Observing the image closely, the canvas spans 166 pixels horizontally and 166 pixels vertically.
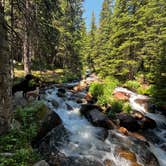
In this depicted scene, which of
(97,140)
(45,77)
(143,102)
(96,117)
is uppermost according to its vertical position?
(45,77)

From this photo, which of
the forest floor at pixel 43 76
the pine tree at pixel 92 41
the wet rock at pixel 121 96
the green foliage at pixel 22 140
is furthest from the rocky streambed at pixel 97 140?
the pine tree at pixel 92 41

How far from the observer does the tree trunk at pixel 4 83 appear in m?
5.62

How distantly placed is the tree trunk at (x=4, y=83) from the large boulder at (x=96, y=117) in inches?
188

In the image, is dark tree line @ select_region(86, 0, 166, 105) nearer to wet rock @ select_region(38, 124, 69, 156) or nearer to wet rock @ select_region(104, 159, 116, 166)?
wet rock @ select_region(38, 124, 69, 156)

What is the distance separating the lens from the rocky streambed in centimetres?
696

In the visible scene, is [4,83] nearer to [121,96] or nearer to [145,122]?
[145,122]

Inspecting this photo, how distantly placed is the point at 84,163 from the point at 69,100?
6.53 m

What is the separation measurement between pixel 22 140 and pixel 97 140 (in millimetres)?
3317

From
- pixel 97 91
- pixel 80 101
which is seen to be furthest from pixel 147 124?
pixel 97 91

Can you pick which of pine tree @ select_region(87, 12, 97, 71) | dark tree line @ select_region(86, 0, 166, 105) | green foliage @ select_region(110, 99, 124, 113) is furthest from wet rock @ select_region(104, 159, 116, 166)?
pine tree @ select_region(87, 12, 97, 71)

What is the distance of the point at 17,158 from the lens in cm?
521

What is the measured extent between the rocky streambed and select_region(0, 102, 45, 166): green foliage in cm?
59

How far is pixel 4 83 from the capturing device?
5.73m

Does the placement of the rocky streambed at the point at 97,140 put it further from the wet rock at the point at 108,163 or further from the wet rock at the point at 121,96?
the wet rock at the point at 121,96
